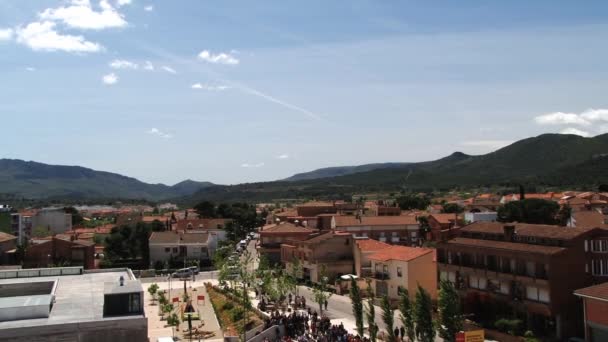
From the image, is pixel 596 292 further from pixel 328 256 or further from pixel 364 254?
pixel 328 256

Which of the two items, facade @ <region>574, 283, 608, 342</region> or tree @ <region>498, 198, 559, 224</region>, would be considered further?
tree @ <region>498, 198, 559, 224</region>

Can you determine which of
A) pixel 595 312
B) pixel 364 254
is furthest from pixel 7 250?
pixel 595 312

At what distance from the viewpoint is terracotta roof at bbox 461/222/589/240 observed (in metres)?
40.5

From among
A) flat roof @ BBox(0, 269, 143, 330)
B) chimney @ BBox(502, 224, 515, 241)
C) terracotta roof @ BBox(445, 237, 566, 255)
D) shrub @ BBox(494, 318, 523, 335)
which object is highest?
chimney @ BBox(502, 224, 515, 241)

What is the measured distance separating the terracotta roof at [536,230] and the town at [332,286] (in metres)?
0.12

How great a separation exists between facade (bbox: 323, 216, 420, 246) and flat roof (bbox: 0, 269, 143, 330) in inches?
1606

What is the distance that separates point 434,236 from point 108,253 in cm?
4273

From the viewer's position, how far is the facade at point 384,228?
78.6m

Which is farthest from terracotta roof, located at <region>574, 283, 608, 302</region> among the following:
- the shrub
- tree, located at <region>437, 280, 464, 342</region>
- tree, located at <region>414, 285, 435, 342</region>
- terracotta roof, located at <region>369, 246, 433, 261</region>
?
terracotta roof, located at <region>369, 246, 433, 261</region>

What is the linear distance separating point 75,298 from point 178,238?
5051cm

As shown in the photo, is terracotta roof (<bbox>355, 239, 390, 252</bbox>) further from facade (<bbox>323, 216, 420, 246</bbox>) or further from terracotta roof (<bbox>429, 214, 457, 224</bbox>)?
terracotta roof (<bbox>429, 214, 457, 224</bbox>)

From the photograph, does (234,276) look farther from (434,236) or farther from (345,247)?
(434,236)

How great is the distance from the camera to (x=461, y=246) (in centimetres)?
4609

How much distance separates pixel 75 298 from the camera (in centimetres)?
3141
